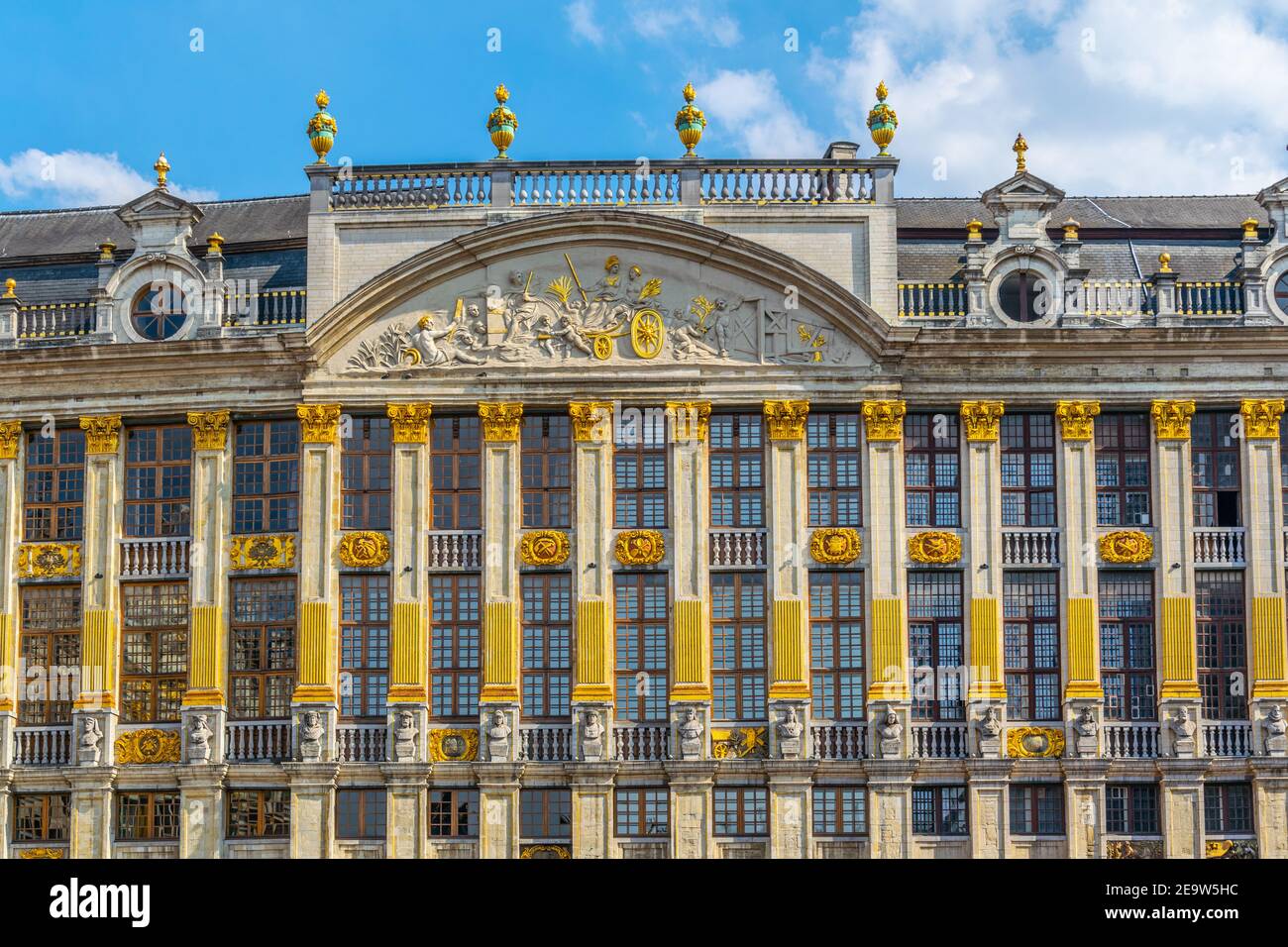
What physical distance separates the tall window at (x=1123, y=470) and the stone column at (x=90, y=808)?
21.1 meters

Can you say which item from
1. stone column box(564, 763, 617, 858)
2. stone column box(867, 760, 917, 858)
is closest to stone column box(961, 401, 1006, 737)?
stone column box(867, 760, 917, 858)

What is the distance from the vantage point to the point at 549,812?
167 feet

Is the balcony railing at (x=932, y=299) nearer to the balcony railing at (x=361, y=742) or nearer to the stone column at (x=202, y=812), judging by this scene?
the balcony railing at (x=361, y=742)

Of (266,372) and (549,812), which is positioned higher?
(266,372)

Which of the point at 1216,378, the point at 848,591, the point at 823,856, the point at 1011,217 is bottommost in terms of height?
the point at 823,856

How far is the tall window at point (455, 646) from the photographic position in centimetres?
5166

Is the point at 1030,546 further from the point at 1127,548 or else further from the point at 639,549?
the point at 639,549

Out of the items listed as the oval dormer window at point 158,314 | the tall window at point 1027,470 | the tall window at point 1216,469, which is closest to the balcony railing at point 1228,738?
the tall window at point 1216,469

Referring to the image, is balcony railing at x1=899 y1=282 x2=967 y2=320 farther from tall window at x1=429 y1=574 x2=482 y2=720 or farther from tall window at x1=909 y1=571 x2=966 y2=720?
tall window at x1=429 y1=574 x2=482 y2=720

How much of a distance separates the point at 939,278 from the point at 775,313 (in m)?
4.01

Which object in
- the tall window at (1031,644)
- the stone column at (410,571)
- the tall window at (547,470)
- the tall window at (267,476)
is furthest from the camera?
the tall window at (267,476)
